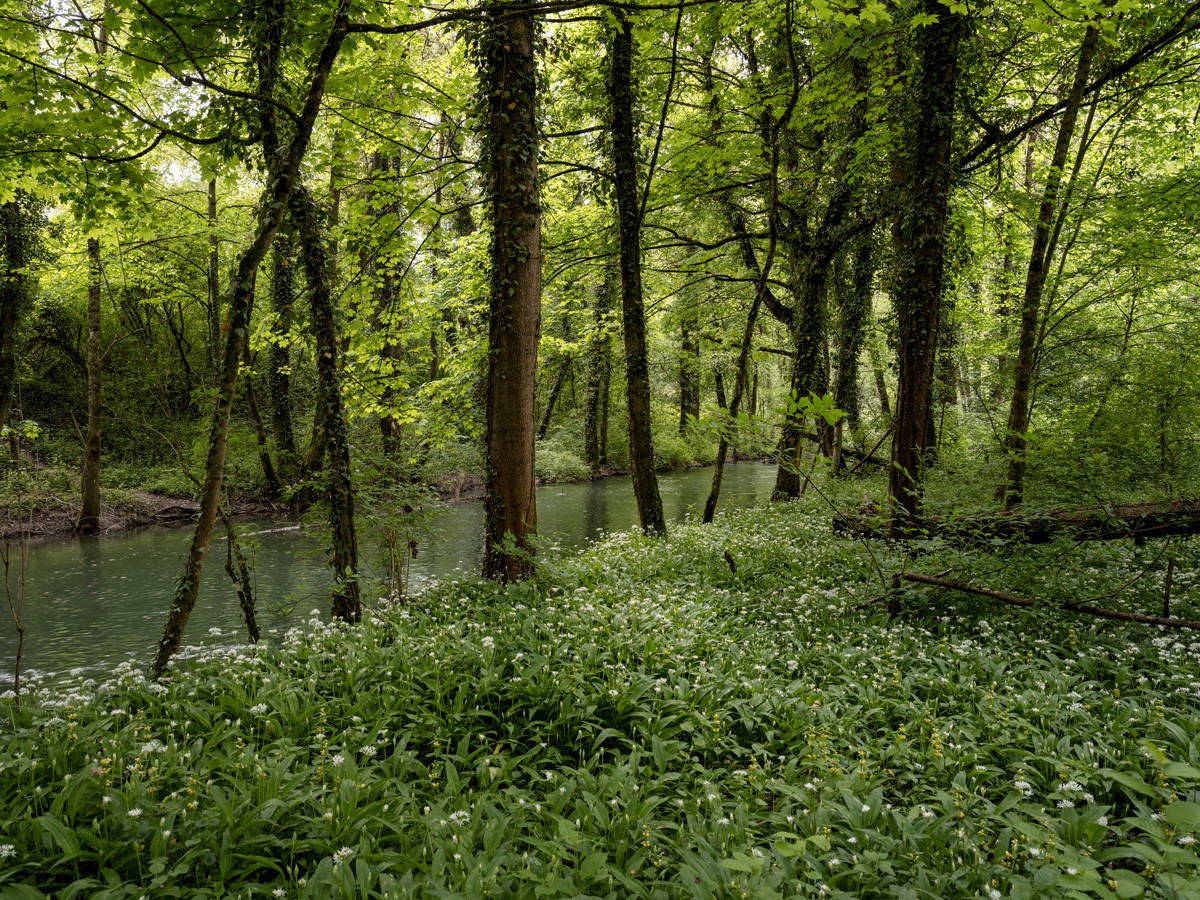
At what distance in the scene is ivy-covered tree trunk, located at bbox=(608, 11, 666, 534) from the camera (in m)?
9.91

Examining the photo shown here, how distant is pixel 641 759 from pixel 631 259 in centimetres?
846

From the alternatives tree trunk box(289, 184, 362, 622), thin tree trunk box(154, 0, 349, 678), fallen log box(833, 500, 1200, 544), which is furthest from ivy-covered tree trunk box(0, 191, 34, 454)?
fallen log box(833, 500, 1200, 544)

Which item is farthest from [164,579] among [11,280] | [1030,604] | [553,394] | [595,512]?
[553,394]

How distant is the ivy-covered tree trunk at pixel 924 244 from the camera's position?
23.9 ft

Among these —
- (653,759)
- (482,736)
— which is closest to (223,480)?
(482,736)

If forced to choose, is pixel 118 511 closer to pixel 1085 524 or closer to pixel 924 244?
pixel 924 244

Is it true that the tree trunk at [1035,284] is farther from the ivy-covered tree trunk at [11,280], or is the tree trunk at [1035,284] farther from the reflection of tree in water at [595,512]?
the ivy-covered tree trunk at [11,280]

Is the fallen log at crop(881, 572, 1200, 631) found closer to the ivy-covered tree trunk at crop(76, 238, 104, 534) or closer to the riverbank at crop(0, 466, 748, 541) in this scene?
the riverbank at crop(0, 466, 748, 541)

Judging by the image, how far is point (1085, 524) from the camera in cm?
575

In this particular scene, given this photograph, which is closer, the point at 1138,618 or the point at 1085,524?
the point at 1138,618

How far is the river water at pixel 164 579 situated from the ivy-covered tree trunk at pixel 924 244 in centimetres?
459

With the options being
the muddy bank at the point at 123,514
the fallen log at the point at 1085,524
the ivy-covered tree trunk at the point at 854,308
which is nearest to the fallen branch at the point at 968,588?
the fallen log at the point at 1085,524

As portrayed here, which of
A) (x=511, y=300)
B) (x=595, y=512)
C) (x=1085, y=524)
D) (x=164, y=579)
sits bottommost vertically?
(x=164, y=579)

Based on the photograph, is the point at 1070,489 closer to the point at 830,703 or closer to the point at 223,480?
the point at 830,703
